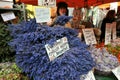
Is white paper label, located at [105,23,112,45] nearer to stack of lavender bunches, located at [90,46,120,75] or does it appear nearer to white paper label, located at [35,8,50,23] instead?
stack of lavender bunches, located at [90,46,120,75]

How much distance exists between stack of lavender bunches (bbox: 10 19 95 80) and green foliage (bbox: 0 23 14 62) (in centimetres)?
23

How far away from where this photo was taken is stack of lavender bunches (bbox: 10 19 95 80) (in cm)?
163

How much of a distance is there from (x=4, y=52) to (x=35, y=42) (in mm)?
427

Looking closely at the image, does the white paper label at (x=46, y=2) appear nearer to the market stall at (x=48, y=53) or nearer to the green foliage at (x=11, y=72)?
the market stall at (x=48, y=53)

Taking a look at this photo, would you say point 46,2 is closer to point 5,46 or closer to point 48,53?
point 5,46

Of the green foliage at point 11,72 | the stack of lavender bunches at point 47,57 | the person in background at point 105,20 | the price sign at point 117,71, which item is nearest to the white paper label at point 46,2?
the stack of lavender bunches at point 47,57

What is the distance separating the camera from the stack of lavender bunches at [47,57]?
163 centimetres

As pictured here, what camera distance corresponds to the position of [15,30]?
1.96 m

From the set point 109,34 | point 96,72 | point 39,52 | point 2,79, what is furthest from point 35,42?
point 109,34

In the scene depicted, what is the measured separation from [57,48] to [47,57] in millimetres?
107

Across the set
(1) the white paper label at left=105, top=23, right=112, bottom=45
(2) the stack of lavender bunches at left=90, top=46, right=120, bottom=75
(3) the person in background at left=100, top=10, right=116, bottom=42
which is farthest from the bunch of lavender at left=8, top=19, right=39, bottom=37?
(3) the person in background at left=100, top=10, right=116, bottom=42

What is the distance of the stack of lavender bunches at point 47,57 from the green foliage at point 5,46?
232 mm

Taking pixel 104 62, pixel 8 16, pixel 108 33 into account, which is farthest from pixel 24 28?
pixel 108 33

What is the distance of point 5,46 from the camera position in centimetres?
204
